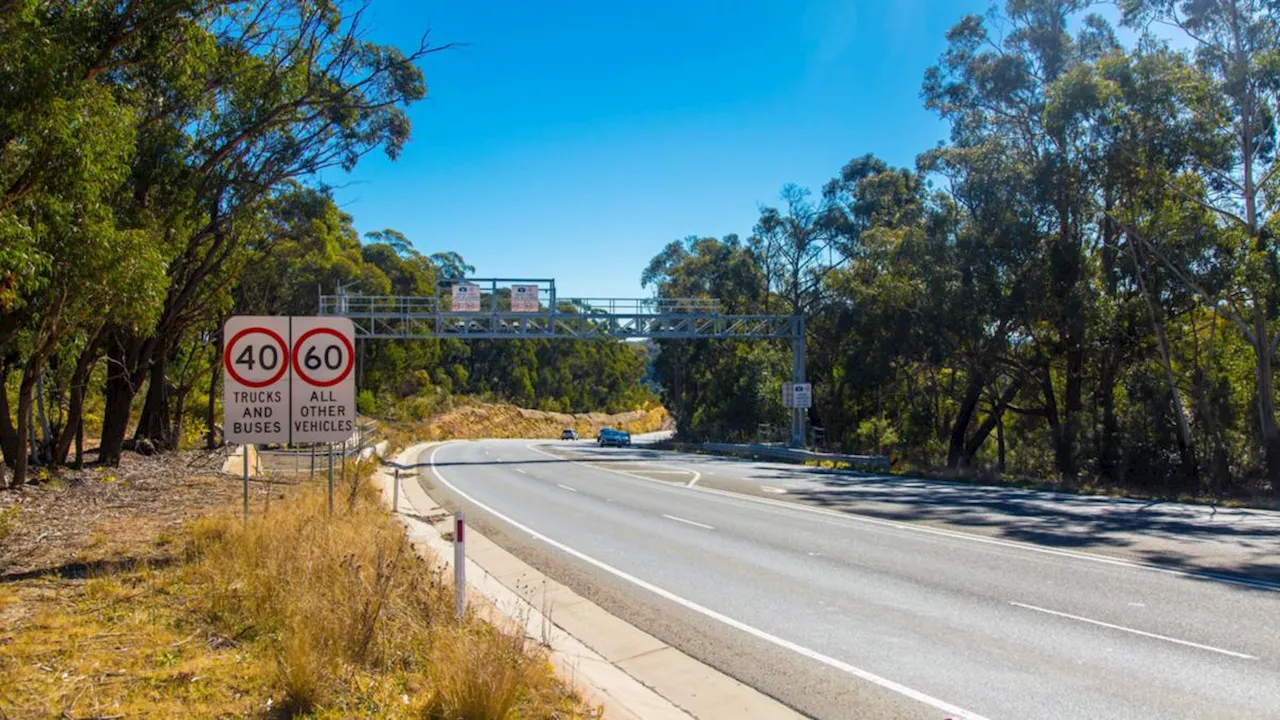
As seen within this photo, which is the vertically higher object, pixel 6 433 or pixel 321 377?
pixel 321 377

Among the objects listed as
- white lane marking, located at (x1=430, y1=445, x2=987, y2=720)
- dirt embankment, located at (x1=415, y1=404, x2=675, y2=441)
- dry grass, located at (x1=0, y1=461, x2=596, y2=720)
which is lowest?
dirt embankment, located at (x1=415, y1=404, x2=675, y2=441)

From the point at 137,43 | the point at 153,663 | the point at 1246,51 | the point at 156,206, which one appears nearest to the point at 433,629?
the point at 153,663

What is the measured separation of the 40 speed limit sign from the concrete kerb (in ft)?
8.32

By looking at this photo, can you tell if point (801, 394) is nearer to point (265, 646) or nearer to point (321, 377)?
point (321, 377)

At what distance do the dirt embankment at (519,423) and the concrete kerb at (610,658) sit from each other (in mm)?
54366

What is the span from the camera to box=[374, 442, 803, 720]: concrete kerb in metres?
5.95

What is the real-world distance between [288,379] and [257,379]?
0.31 meters

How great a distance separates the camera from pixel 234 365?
908 cm

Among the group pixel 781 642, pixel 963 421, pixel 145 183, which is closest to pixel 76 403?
pixel 145 183

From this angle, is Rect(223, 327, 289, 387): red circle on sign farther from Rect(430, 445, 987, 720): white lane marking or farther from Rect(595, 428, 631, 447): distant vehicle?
Rect(595, 428, 631, 447): distant vehicle

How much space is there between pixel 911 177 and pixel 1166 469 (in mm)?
24896

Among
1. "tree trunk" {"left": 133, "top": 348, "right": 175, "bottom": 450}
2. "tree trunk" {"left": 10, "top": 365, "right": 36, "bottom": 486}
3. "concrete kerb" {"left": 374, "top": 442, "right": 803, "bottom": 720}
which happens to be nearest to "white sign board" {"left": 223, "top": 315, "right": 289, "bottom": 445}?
"concrete kerb" {"left": 374, "top": 442, "right": 803, "bottom": 720}

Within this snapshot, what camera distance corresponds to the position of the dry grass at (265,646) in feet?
16.3

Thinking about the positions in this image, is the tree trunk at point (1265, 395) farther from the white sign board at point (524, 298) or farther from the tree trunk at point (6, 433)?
the tree trunk at point (6, 433)
